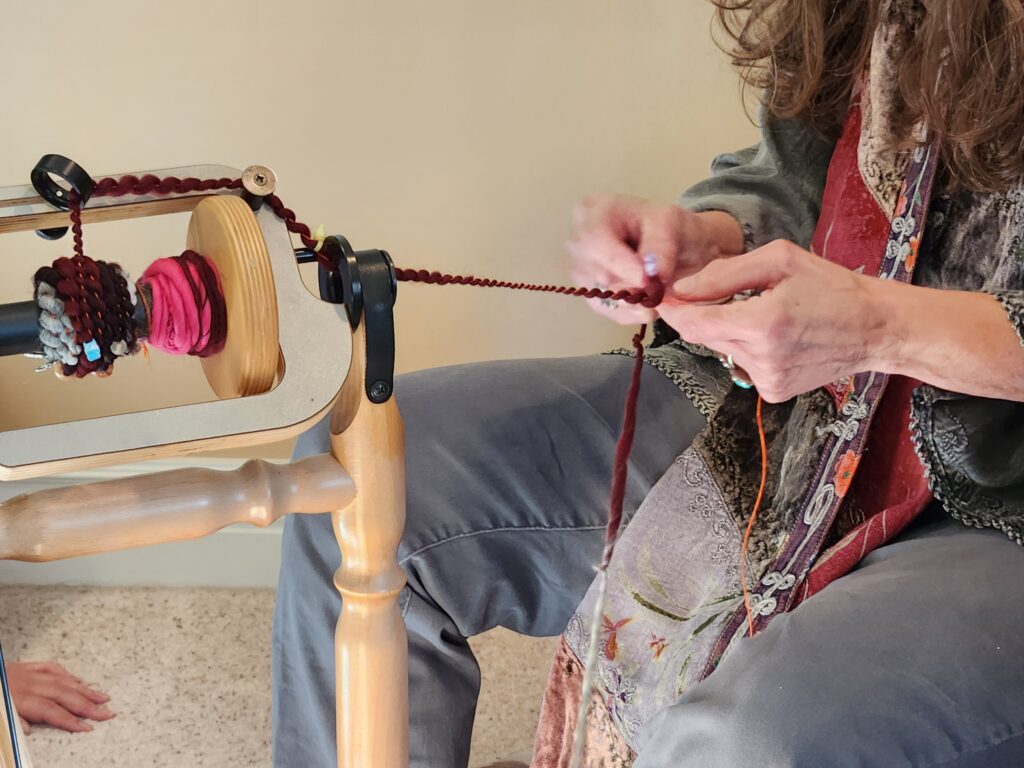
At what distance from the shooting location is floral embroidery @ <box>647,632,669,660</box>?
77 centimetres

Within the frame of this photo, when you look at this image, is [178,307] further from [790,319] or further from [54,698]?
[54,698]

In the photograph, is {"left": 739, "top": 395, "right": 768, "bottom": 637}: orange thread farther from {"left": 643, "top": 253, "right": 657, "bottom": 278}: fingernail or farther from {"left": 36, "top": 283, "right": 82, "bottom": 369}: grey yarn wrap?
{"left": 36, "top": 283, "right": 82, "bottom": 369}: grey yarn wrap

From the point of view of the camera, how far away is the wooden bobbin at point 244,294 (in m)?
0.53

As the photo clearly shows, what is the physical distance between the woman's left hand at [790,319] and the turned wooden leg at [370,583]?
243 mm

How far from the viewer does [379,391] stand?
1.98 feet

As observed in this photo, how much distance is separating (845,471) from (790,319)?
17 cm

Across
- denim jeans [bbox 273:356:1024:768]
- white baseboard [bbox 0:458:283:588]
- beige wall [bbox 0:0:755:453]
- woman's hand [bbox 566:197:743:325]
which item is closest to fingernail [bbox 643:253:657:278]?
woman's hand [bbox 566:197:743:325]

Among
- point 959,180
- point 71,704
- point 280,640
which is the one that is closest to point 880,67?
point 959,180

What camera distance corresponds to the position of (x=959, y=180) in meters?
0.74

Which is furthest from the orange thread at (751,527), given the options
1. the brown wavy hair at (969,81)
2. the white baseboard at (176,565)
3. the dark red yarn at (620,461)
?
the white baseboard at (176,565)

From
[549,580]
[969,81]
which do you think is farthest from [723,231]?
[549,580]

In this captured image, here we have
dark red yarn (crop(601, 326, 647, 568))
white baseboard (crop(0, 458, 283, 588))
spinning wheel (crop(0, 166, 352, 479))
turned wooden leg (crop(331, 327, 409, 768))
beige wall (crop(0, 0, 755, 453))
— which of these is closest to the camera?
spinning wheel (crop(0, 166, 352, 479))

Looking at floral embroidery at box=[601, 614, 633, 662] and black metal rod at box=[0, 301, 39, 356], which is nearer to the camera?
black metal rod at box=[0, 301, 39, 356]

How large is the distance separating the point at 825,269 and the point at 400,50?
2.18 feet
